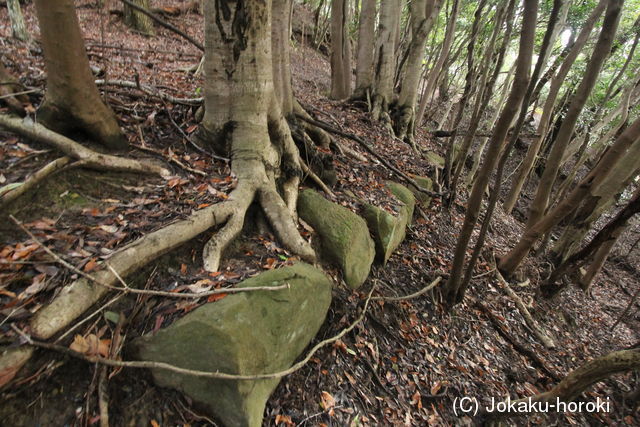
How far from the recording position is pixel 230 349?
1.86 m

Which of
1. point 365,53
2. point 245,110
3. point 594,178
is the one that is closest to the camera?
point 245,110

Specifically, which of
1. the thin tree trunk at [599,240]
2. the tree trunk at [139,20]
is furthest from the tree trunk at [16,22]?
the thin tree trunk at [599,240]

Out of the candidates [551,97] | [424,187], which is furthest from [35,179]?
[551,97]

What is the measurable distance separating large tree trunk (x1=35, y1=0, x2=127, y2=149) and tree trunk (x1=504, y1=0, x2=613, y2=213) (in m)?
7.11

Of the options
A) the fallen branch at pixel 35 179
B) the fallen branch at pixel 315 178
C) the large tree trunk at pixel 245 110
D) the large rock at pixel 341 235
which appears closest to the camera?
the fallen branch at pixel 35 179

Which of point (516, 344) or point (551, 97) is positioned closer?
point (516, 344)

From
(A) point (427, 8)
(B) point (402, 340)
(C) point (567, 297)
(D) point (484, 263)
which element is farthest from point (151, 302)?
(A) point (427, 8)

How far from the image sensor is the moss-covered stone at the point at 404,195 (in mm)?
5310

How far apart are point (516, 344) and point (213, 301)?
4711 millimetres

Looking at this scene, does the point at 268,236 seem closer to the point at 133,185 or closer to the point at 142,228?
the point at 142,228

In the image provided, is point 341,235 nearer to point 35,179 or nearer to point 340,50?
point 35,179

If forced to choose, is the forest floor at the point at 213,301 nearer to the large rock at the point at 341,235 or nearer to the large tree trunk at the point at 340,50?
the large rock at the point at 341,235

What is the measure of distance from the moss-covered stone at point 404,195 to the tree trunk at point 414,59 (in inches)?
133

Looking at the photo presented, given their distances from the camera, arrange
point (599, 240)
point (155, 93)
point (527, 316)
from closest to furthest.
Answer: point (155, 93)
point (599, 240)
point (527, 316)
